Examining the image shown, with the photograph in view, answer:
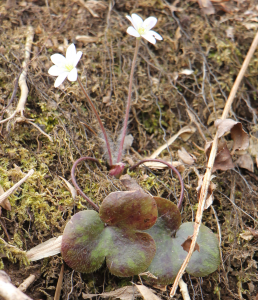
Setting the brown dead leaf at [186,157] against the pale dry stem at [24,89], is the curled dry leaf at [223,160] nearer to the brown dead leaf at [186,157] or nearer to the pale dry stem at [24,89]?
the brown dead leaf at [186,157]

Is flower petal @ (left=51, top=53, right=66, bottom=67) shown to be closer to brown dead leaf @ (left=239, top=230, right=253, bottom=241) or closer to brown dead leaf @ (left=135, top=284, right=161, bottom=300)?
brown dead leaf @ (left=135, top=284, right=161, bottom=300)

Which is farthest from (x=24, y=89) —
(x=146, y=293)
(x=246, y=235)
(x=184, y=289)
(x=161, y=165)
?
(x=246, y=235)

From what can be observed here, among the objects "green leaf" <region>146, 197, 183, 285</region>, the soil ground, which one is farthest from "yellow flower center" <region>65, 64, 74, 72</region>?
"green leaf" <region>146, 197, 183, 285</region>

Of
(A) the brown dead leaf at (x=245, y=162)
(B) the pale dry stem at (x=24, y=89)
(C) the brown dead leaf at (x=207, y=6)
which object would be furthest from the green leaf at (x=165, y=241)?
(C) the brown dead leaf at (x=207, y=6)

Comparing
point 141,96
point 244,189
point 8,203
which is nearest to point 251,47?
point 141,96

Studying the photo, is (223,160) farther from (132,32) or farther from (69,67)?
(69,67)
